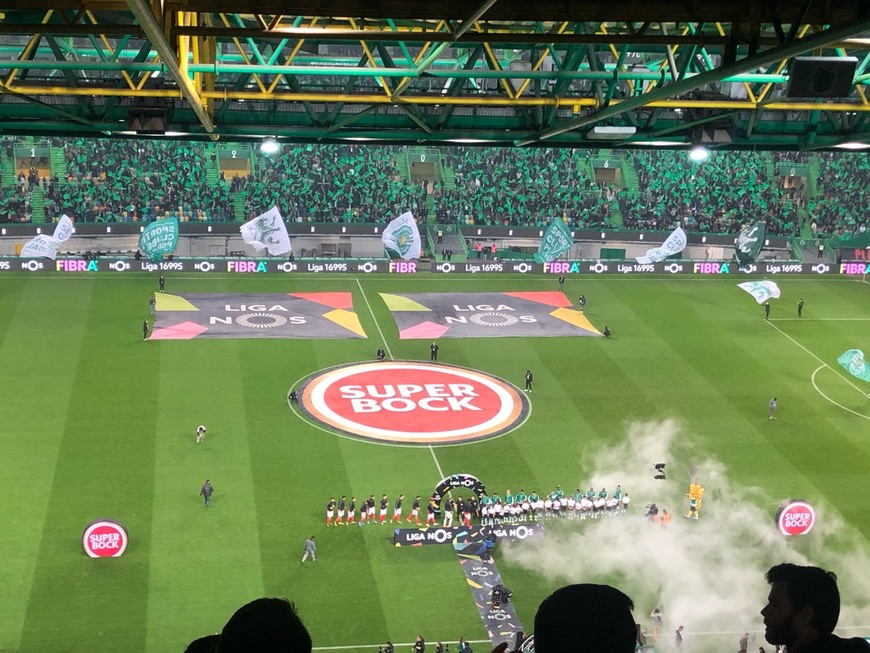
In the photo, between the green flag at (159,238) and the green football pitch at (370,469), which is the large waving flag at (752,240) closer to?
the green football pitch at (370,469)

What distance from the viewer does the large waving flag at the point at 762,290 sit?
64.2 meters

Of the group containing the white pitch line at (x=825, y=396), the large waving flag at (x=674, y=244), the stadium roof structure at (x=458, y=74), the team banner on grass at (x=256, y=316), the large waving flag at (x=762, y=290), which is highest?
the stadium roof structure at (x=458, y=74)

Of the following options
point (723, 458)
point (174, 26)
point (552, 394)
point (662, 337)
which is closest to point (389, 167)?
point (662, 337)

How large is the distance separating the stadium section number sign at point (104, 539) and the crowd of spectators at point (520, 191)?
50.4 m

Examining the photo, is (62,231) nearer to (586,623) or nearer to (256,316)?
(256,316)

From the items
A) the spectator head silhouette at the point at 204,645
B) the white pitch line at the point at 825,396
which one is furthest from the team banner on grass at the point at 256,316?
the spectator head silhouette at the point at 204,645

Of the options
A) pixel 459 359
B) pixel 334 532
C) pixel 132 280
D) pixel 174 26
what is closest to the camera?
pixel 174 26

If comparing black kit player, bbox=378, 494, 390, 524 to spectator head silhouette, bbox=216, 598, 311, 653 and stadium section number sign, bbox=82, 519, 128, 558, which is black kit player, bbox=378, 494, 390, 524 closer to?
stadium section number sign, bbox=82, 519, 128, 558

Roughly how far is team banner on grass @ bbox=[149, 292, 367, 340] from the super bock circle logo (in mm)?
6209

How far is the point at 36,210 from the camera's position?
7469cm

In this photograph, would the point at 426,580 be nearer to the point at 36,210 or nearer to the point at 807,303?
the point at 807,303

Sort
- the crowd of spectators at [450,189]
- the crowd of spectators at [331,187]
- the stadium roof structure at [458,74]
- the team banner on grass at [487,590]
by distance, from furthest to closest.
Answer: the crowd of spectators at [331,187], the crowd of spectators at [450,189], the team banner on grass at [487,590], the stadium roof structure at [458,74]

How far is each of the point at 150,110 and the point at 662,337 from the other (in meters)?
37.0

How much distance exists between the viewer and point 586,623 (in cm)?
544
